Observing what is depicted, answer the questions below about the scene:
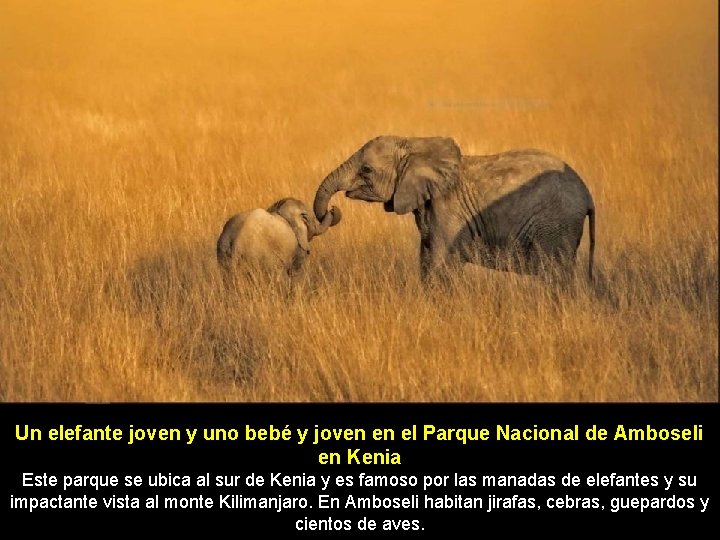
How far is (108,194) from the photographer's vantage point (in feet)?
32.9

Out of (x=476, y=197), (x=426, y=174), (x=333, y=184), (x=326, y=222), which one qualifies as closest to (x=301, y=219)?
(x=326, y=222)

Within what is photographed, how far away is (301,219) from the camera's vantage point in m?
7.33

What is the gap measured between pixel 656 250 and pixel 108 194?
4.77 meters

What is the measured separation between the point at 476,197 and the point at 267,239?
1.36 metres

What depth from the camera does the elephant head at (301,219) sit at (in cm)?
730

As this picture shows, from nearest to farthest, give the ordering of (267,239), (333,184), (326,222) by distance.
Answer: (267,239), (333,184), (326,222)

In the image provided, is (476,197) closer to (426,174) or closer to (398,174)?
(426,174)

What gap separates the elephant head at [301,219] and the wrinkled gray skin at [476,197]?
0.62ft

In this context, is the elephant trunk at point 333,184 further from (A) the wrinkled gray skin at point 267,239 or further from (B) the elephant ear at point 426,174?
(B) the elephant ear at point 426,174

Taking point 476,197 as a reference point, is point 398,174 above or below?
above

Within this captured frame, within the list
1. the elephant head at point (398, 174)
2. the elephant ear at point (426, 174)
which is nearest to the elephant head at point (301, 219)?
the elephant head at point (398, 174)
